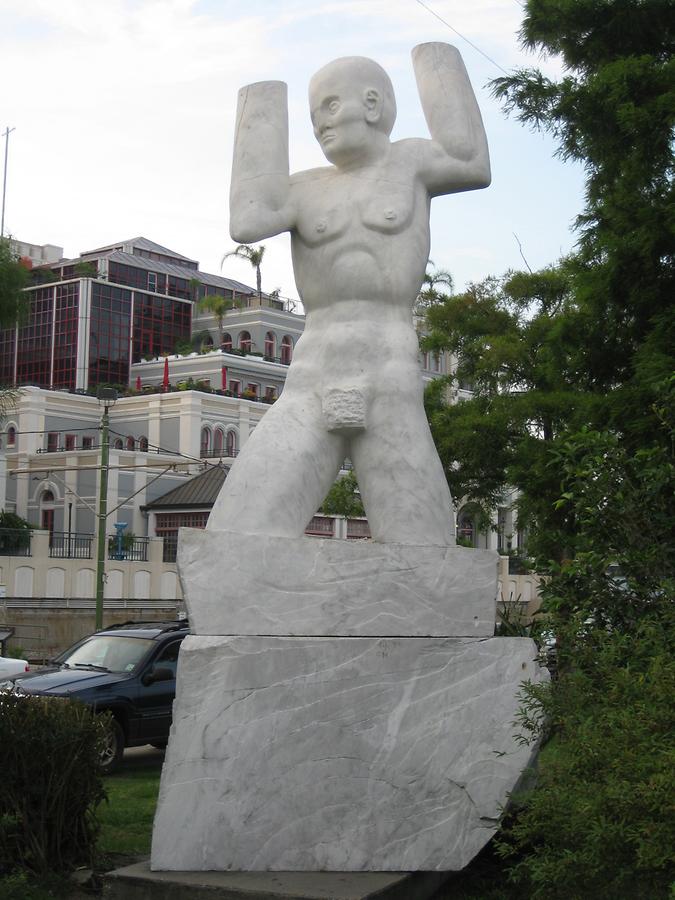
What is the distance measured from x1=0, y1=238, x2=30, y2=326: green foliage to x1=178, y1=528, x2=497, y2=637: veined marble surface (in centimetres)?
1620

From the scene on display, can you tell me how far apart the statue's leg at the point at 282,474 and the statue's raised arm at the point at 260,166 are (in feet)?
2.93

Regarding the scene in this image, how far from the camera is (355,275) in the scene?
6.19 m

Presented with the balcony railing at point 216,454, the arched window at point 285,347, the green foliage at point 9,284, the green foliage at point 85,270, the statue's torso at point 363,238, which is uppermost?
the green foliage at point 85,270

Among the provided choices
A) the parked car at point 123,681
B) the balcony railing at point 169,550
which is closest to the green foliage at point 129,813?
the parked car at point 123,681

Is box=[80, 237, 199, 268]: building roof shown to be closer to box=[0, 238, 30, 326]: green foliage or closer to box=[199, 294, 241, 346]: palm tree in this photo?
box=[199, 294, 241, 346]: palm tree

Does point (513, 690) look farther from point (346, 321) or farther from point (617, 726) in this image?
point (346, 321)

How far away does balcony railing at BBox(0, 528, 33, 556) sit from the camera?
2862cm

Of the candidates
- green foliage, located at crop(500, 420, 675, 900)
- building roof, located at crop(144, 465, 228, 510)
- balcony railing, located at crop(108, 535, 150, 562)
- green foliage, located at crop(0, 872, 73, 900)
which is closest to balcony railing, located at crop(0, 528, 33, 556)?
balcony railing, located at crop(108, 535, 150, 562)

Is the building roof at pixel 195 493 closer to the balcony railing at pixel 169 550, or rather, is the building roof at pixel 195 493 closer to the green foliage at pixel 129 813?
the balcony railing at pixel 169 550

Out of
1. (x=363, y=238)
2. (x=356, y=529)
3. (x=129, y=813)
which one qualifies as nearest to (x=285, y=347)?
(x=356, y=529)

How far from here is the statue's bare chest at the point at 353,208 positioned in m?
6.21

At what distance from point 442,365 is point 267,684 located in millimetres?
46347

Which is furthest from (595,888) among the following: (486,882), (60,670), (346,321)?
(60,670)

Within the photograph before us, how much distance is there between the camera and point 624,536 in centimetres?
582
